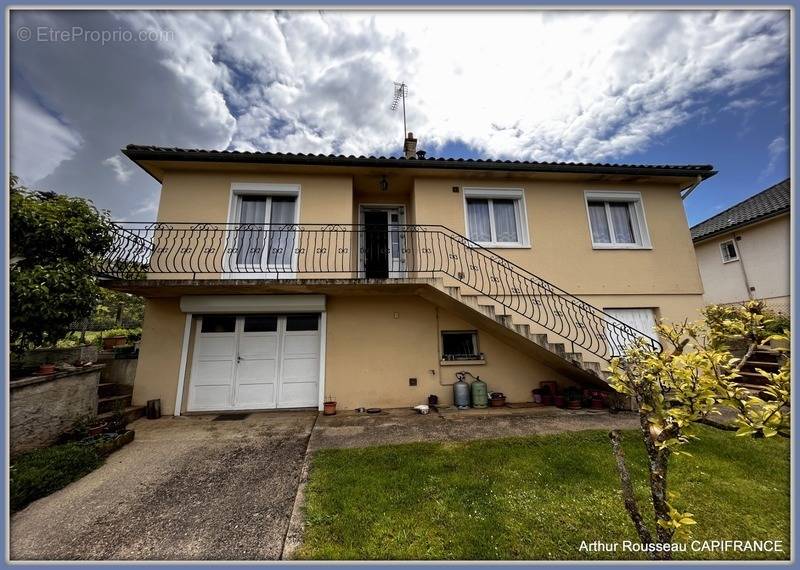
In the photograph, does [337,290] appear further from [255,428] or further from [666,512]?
[666,512]

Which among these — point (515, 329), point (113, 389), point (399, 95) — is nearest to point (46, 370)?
point (113, 389)

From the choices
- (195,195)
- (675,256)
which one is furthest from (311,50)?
(675,256)

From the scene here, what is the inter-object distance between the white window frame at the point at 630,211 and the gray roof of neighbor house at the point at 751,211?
6129 millimetres

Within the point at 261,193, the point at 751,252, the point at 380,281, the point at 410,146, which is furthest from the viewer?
the point at 751,252

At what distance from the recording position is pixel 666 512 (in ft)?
5.80

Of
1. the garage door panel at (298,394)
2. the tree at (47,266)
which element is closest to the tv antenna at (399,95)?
the garage door panel at (298,394)

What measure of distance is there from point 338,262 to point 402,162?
118 inches

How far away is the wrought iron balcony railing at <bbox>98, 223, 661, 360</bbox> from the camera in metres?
6.73

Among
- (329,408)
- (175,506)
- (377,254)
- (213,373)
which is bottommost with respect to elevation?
(175,506)

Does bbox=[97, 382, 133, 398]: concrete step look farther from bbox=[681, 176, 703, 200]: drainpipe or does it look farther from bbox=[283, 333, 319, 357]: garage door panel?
bbox=[681, 176, 703, 200]: drainpipe

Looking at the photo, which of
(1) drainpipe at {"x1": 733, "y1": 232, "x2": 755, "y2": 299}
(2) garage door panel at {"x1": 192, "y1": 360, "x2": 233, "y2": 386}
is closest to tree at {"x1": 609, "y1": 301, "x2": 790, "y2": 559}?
(2) garage door panel at {"x1": 192, "y1": 360, "x2": 233, "y2": 386}

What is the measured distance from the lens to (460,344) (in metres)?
7.47

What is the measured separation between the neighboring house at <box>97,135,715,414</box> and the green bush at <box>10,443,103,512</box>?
2.45 meters

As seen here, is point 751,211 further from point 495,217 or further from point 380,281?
point 380,281
